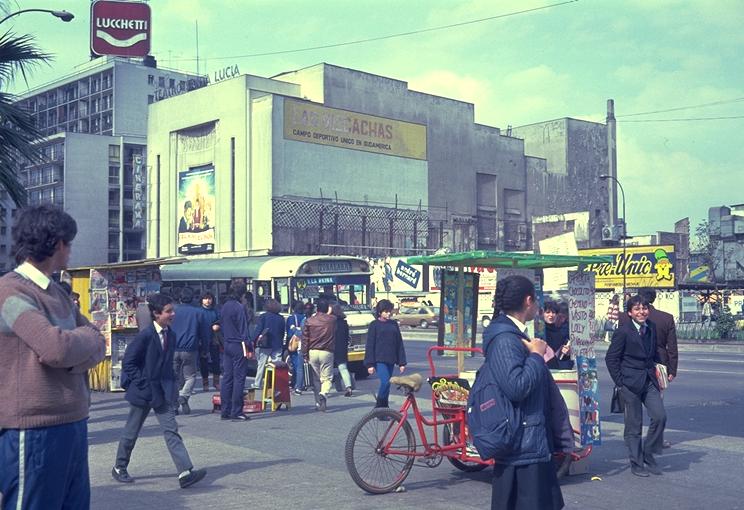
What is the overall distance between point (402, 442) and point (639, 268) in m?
40.6

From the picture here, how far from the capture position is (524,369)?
15.4 ft

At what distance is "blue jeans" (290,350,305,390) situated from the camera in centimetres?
1705

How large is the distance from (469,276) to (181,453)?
4274 mm

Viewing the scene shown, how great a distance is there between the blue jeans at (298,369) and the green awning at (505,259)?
707 centimetres

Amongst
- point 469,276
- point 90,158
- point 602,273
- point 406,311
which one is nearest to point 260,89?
point 406,311

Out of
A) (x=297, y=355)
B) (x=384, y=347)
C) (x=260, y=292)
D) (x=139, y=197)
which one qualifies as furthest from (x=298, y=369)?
(x=139, y=197)

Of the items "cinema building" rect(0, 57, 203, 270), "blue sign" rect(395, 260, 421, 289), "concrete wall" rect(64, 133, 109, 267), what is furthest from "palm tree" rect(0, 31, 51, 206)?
"concrete wall" rect(64, 133, 109, 267)

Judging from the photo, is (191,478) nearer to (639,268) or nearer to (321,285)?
(321,285)

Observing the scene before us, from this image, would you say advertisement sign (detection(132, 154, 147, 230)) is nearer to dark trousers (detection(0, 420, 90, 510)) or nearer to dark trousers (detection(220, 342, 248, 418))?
dark trousers (detection(220, 342, 248, 418))

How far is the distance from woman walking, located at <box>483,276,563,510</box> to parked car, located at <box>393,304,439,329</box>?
45.6m

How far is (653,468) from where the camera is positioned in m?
9.30

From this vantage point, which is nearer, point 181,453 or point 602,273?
point 181,453

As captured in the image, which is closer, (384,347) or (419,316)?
(384,347)

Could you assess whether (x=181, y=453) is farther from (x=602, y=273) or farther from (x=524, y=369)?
(x=602, y=273)
